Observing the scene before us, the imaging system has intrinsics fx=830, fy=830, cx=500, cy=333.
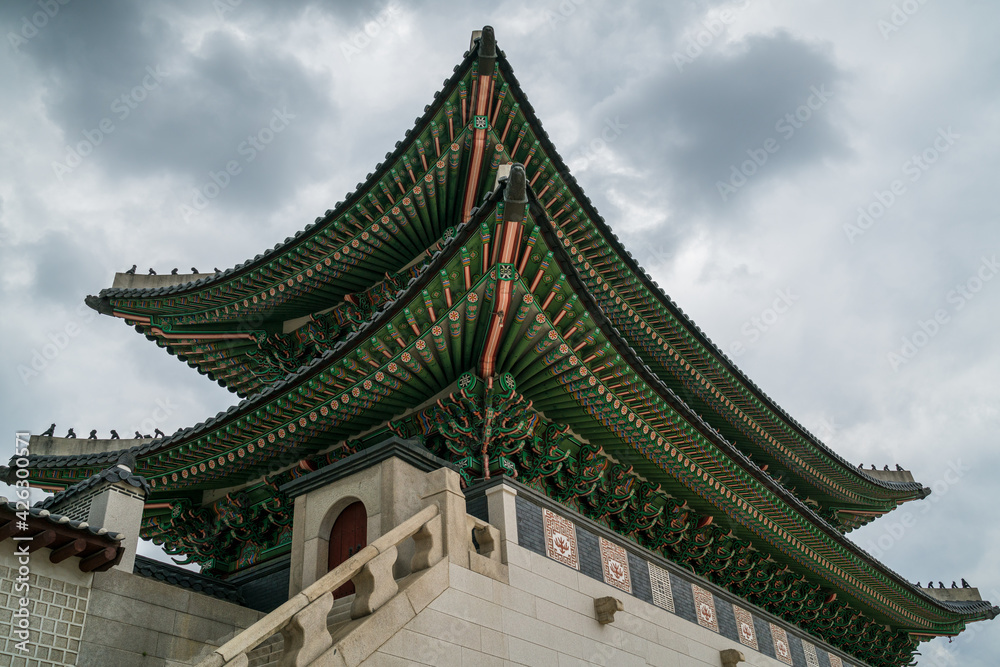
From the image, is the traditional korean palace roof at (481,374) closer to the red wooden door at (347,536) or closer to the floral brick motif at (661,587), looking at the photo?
the floral brick motif at (661,587)

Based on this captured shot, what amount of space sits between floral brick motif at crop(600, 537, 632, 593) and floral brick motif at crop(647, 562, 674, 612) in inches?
27.6

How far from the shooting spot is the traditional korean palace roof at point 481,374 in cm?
1003

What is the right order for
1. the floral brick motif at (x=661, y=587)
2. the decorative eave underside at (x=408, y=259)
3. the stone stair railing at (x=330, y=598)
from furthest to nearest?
1. the decorative eave underside at (x=408, y=259)
2. the floral brick motif at (x=661, y=587)
3. the stone stair railing at (x=330, y=598)

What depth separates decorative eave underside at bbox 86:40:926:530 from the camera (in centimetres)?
1327

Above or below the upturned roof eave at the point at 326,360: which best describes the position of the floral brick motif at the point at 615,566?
below

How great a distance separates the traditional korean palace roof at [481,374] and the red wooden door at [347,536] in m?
1.36

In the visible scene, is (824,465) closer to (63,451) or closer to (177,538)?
(177,538)

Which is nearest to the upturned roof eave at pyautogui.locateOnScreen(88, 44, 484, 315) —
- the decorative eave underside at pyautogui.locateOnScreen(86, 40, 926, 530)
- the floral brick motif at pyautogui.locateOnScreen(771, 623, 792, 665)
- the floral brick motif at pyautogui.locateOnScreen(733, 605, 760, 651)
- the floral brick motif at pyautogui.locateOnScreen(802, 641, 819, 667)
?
the decorative eave underside at pyautogui.locateOnScreen(86, 40, 926, 530)

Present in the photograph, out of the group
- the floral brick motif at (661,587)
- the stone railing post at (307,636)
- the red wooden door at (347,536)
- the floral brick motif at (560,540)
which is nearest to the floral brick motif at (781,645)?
the floral brick motif at (661,587)

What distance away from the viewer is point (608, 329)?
10523mm

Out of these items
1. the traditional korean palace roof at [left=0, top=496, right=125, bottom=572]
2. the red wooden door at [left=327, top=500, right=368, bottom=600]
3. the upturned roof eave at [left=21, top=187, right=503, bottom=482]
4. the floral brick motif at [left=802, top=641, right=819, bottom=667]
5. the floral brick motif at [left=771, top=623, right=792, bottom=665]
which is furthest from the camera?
the floral brick motif at [left=802, top=641, right=819, bottom=667]

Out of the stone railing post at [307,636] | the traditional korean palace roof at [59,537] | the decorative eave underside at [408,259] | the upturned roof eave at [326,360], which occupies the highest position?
the decorative eave underside at [408,259]

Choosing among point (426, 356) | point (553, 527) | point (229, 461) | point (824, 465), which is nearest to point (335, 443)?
point (229, 461)

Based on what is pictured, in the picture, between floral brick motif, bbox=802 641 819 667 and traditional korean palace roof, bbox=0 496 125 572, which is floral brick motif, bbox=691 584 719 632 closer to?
floral brick motif, bbox=802 641 819 667
